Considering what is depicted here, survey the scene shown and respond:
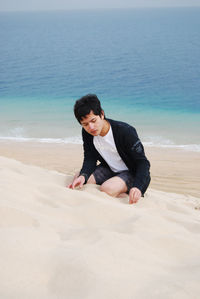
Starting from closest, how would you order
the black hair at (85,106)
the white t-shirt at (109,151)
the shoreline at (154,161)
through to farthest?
the black hair at (85,106) < the white t-shirt at (109,151) < the shoreline at (154,161)

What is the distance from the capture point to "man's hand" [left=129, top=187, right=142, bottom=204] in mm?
3070

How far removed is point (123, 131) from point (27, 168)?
1.30 metres

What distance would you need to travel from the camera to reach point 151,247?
1980mm

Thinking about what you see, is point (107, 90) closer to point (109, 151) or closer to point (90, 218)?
point (109, 151)

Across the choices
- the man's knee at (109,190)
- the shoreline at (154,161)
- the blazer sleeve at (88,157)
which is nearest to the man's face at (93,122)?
the blazer sleeve at (88,157)

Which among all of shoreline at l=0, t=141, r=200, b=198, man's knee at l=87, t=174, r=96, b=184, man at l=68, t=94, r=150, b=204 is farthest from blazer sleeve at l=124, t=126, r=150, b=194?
shoreline at l=0, t=141, r=200, b=198

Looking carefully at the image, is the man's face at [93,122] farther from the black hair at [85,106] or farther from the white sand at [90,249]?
the white sand at [90,249]

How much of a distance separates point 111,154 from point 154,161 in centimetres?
354

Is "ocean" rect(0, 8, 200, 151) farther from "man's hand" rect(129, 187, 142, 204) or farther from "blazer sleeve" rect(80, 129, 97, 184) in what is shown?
"man's hand" rect(129, 187, 142, 204)

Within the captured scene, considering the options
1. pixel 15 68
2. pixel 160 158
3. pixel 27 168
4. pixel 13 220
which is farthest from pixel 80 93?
pixel 13 220

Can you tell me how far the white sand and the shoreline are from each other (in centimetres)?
228

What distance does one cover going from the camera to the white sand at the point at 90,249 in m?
1.48

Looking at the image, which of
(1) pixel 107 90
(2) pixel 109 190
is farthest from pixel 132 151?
(1) pixel 107 90

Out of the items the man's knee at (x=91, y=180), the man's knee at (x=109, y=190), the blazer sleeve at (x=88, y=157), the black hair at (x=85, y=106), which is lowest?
the man's knee at (x=91, y=180)
